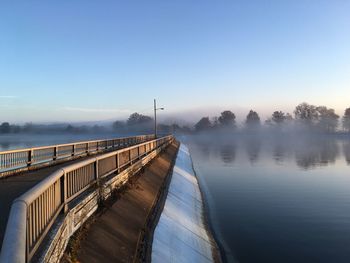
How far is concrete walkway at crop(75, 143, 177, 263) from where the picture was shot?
341 inches

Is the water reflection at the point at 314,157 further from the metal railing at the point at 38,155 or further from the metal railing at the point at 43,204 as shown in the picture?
the metal railing at the point at 43,204

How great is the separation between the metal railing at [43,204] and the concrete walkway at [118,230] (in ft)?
3.30

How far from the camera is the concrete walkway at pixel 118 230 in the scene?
866 centimetres

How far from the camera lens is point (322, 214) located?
67.3 ft

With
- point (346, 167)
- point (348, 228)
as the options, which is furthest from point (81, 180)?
point (346, 167)

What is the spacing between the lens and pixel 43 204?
6.12 m

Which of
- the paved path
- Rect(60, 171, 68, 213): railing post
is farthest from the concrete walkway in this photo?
the paved path

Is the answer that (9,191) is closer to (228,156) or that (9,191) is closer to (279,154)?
(228,156)

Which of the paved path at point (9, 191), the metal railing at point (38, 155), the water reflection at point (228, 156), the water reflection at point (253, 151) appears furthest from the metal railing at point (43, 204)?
the water reflection at point (253, 151)

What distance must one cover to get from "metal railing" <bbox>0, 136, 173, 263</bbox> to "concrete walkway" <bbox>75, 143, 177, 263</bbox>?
1.01 meters

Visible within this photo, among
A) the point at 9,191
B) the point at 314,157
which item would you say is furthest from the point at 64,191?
the point at 314,157

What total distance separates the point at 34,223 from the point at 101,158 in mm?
7523

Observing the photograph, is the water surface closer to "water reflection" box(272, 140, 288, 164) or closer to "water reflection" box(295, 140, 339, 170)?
"water reflection" box(295, 140, 339, 170)

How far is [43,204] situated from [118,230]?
5056 mm
